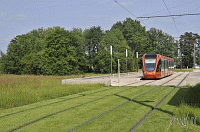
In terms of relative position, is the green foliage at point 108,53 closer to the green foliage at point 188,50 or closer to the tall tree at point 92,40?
the tall tree at point 92,40

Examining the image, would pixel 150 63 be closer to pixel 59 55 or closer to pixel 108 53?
pixel 59 55

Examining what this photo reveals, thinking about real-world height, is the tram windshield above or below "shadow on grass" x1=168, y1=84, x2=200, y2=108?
above

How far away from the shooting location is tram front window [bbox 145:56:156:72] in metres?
33.3

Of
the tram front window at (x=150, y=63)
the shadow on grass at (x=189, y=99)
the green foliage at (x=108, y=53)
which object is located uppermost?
the green foliage at (x=108, y=53)

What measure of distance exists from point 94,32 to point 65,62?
25.3 meters

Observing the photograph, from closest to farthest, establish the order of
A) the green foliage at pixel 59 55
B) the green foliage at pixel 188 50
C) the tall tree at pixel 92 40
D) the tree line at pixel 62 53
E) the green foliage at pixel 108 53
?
the green foliage at pixel 59 55 < the tree line at pixel 62 53 < the green foliage at pixel 108 53 < the tall tree at pixel 92 40 < the green foliage at pixel 188 50

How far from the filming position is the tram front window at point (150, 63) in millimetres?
33281

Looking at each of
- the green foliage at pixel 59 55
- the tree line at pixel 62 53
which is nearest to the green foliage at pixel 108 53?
the tree line at pixel 62 53

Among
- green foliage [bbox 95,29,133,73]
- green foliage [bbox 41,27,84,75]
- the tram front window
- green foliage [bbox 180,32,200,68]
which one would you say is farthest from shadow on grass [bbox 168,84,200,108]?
green foliage [bbox 180,32,200,68]

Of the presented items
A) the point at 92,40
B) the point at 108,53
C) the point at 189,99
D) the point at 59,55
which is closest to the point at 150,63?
the point at 189,99

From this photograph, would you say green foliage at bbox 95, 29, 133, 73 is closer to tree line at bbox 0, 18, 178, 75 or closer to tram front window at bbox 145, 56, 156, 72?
tree line at bbox 0, 18, 178, 75

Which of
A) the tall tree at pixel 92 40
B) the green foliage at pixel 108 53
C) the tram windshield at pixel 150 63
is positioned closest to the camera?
the tram windshield at pixel 150 63

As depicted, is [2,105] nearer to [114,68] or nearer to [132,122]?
[132,122]

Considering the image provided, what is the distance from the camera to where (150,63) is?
110 feet
